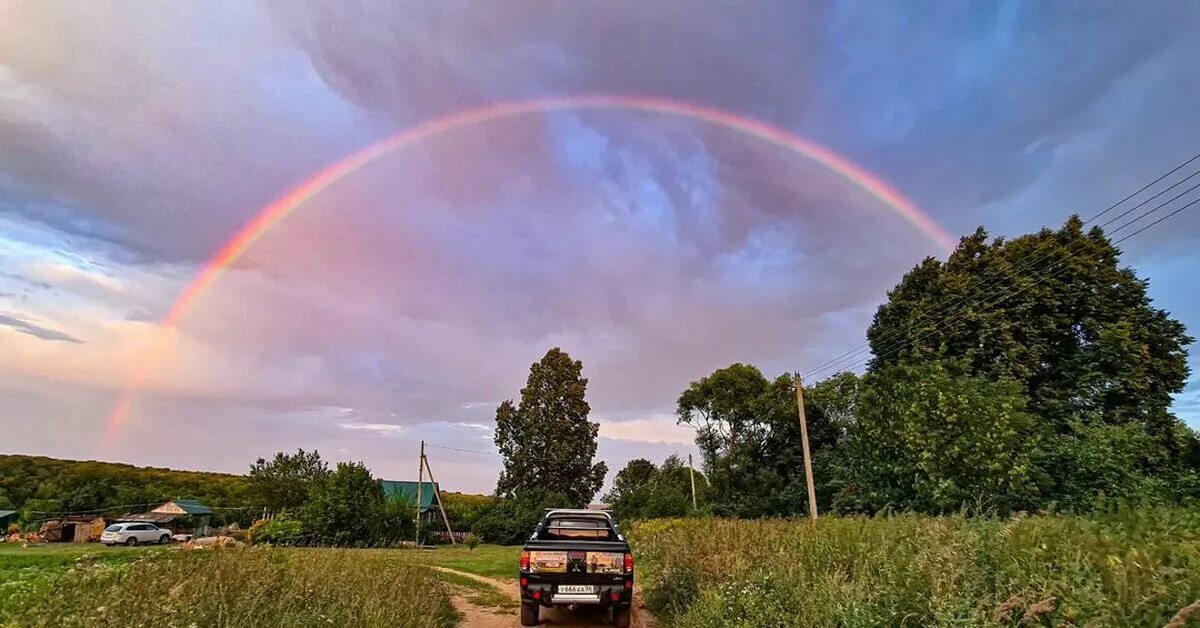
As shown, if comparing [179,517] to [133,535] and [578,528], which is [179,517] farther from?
[578,528]

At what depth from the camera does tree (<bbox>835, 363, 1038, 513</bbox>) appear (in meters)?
18.5

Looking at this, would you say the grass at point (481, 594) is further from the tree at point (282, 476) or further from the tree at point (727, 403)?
the tree at point (282, 476)

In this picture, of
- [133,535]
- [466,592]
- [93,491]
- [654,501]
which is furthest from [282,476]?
[466,592]

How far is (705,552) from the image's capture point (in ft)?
30.7

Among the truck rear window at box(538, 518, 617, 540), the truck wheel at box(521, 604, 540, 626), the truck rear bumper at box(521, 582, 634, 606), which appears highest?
the truck rear window at box(538, 518, 617, 540)

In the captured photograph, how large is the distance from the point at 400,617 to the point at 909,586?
5.26 metres

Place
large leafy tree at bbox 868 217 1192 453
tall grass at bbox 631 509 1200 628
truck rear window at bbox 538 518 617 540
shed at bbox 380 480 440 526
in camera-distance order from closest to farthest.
→ tall grass at bbox 631 509 1200 628 → truck rear window at bbox 538 518 617 540 → large leafy tree at bbox 868 217 1192 453 → shed at bbox 380 480 440 526

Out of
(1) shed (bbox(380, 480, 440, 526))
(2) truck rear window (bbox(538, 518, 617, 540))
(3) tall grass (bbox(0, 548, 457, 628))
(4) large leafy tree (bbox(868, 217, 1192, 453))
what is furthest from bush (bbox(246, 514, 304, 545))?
(4) large leafy tree (bbox(868, 217, 1192, 453))

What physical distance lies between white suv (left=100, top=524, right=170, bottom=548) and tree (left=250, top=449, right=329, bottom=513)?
49.6ft

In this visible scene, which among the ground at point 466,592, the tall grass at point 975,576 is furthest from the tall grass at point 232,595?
the tall grass at point 975,576

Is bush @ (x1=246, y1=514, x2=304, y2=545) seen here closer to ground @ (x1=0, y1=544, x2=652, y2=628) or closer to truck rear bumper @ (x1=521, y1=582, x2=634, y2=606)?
ground @ (x1=0, y1=544, x2=652, y2=628)

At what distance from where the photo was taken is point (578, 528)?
38.9 ft

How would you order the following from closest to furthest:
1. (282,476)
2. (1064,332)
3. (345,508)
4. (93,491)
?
(1064,332) < (345,508) < (93,491) < (282,476)

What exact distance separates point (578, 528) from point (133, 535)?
134 feet
